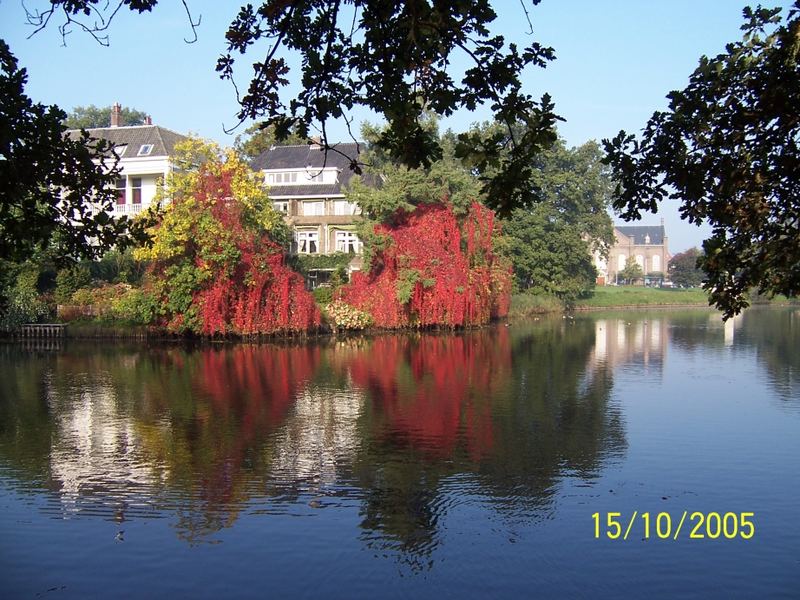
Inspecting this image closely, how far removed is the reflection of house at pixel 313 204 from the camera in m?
55.7

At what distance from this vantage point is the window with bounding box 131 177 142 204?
50.8 meters

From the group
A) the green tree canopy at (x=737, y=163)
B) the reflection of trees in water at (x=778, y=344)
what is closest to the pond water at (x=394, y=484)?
the reflection of trees in water at (x=778, y=344)

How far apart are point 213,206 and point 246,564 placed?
27456 millimetres

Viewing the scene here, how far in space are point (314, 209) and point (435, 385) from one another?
33.3 meters

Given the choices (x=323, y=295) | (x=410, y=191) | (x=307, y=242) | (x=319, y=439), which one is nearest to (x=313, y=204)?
(x=307, y=242)

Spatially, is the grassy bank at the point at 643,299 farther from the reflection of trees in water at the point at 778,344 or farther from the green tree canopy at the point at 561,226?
the reflection of trees in water at the point at 778,344

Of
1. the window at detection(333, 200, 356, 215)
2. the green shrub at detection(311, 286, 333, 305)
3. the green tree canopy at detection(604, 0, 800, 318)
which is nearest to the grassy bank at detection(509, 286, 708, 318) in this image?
the window at detection(333, 200, 356, 215)

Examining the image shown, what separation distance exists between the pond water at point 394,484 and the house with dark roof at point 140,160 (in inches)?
959

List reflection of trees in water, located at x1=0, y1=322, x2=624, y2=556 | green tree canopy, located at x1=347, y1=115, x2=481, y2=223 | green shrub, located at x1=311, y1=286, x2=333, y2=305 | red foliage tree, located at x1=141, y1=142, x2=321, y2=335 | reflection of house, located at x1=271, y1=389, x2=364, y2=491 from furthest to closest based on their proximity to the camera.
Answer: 1. green shrub, located at x1=311, y1=286, x2=333, y2=305
2. green tree canopy, located at x1=347, y1=115, x2=481, y2=223
3. red foliage tree, located at x1=141, y1=142, x2=321, y2=335
4. reflection of house, located at x1=271, y1=389, x2=364, y2=491
5. reflection of trees in water, located at x1=0, y1=322, x2=624, y2=556

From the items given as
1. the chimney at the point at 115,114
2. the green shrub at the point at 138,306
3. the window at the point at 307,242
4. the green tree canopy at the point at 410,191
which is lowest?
the green shrub at the point at 138,306

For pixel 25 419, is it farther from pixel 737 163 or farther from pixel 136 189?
pixel 136 189

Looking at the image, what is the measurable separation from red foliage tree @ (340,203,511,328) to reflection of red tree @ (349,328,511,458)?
2.98 meters

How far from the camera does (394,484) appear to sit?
1385 centimetres

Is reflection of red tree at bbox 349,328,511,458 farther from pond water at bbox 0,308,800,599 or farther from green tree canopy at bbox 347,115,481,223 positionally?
green tree canopy at bbox 347,115,481,223
